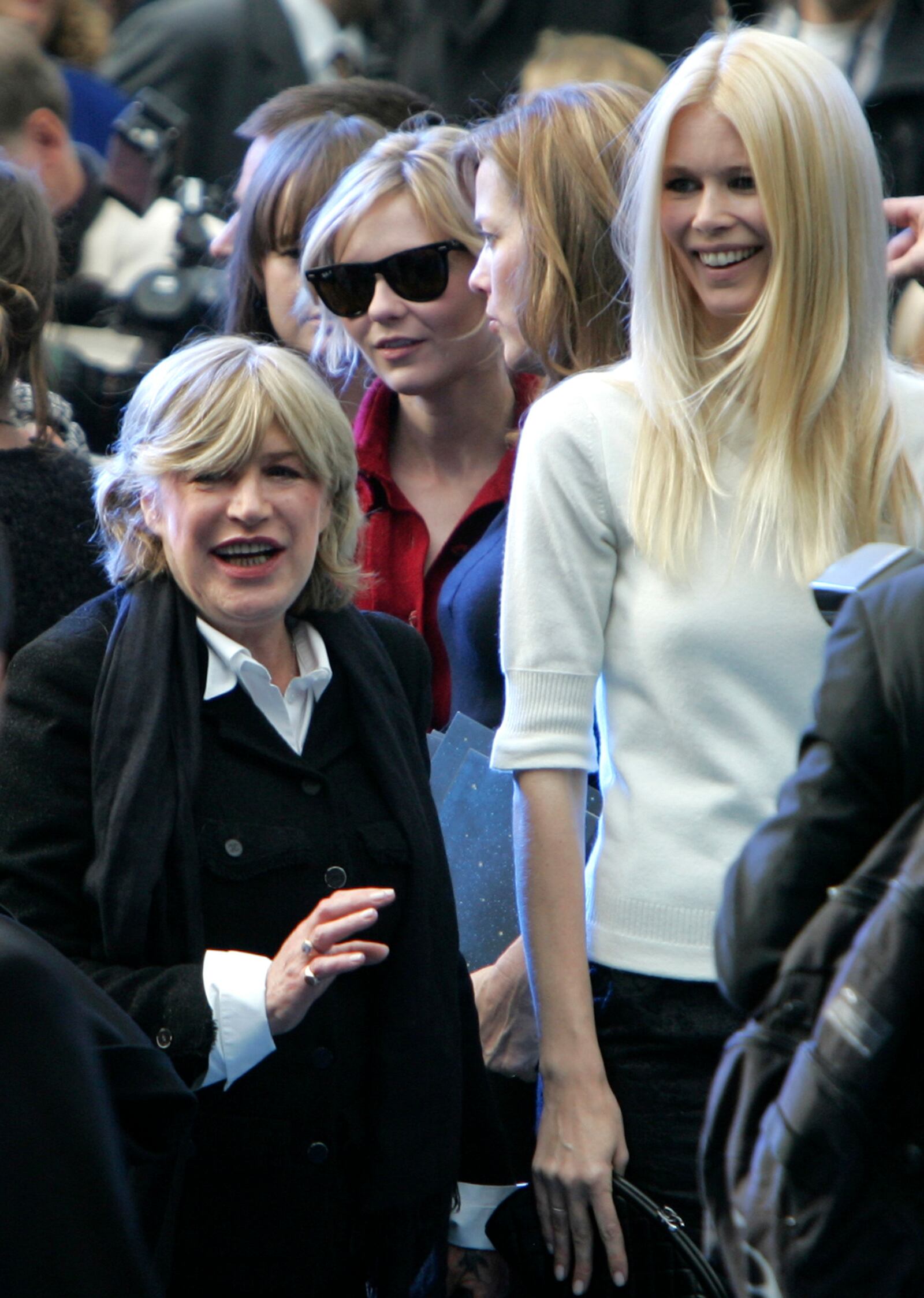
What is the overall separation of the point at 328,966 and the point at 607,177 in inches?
46.2

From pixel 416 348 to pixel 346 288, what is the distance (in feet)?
0.52

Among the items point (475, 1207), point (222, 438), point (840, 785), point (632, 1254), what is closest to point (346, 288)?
point (222, 438)

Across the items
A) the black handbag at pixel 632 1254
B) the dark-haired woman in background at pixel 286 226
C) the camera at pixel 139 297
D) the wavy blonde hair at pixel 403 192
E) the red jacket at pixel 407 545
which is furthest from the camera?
the camera at pixel 139 297

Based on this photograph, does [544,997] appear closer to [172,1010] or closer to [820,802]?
[172,1010]

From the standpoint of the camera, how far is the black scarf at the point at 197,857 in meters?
2.05

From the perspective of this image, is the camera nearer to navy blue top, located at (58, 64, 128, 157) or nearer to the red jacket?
navy blue top, located at (58, 64, 128, 157)

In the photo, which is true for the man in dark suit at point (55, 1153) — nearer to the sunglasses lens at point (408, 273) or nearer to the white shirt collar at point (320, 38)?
the sunglasses lens at point (408, 273)

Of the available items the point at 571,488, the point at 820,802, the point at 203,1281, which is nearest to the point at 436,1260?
the point at 203,1281

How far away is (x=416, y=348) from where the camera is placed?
2842mm

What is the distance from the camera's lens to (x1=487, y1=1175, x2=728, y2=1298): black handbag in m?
1.99

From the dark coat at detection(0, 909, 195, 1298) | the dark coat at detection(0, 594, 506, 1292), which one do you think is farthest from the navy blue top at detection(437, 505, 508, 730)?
the dark coat at detection(0, 909, 195, 1298)

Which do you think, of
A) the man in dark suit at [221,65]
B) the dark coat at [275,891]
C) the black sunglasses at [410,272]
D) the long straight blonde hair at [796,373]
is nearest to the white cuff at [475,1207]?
the dark coat at [275,891]

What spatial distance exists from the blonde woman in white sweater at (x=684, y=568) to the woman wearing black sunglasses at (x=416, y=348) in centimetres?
70

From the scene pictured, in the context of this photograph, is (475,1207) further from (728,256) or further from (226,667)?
(728,256)
